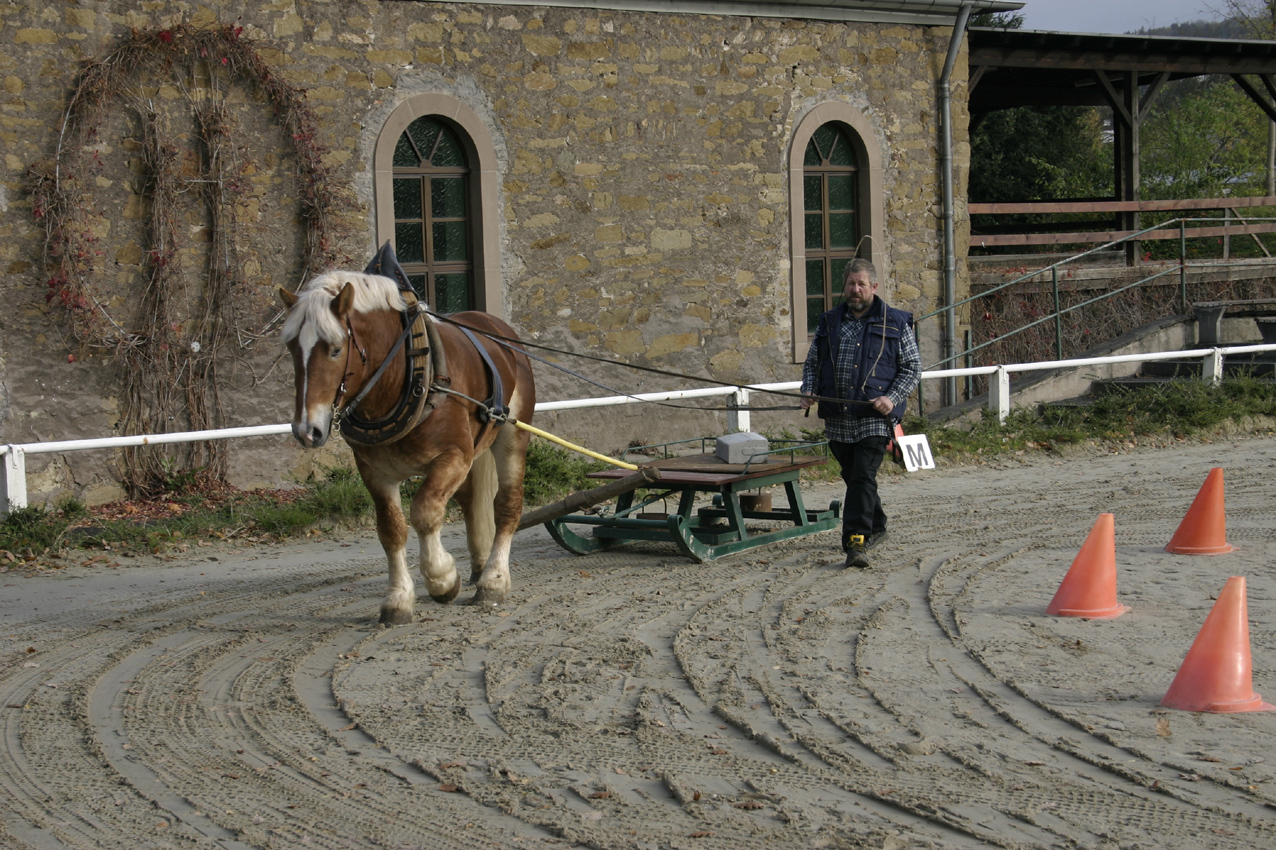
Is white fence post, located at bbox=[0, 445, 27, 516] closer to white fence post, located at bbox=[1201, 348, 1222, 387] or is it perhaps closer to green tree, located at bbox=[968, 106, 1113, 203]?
white fence post, located at bbox=[1201, 348, 1222, 387]

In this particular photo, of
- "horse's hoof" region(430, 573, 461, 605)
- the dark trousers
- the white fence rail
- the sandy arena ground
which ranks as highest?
the white fence rail

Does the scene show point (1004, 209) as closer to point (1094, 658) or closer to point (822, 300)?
point (822, 300)

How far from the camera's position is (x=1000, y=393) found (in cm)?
1288

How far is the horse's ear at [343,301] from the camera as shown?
5.69m

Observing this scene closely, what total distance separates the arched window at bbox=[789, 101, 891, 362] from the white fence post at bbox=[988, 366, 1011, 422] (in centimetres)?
200

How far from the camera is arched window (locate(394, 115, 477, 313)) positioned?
11.9 meters

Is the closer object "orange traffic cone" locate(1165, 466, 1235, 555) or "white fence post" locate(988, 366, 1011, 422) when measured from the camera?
"orange traffic cone" locate(1165, 466, 1235, 555)

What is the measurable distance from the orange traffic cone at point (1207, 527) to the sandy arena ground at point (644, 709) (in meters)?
0.18

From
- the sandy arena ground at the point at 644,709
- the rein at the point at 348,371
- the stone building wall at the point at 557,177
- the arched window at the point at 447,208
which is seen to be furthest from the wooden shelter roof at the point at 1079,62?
the rein at the point at 348,371

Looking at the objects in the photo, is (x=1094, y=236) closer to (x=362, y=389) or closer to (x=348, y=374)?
(x=362, y=389)

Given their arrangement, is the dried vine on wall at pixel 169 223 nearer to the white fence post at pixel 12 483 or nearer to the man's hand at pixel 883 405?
the white fence post at pixel 12 483

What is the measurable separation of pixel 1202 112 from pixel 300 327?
1090 inches

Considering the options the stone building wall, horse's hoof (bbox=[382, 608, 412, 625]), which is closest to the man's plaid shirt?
horse's hoof (bbox=[382, 608, 412, 625])

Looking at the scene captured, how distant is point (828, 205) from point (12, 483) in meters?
9.04
